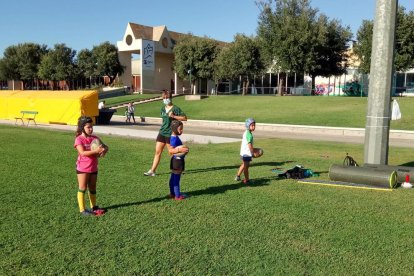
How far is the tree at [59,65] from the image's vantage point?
60.4m

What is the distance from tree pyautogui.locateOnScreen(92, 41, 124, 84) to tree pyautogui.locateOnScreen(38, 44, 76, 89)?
5833mm

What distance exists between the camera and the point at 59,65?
6028cm

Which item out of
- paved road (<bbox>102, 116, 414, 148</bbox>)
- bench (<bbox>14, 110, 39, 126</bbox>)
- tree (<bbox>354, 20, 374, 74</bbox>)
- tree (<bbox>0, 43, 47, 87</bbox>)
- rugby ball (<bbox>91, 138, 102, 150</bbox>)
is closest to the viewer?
rugby ball (<bbox>91, 138, 102, 150</bbox>)

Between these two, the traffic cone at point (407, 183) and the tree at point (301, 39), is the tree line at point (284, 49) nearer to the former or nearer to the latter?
the tree at point (301, 39)

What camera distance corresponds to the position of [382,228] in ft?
16.2

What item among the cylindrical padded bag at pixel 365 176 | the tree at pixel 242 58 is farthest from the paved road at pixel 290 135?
the tree at pixel 242 58

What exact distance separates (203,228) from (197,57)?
148 ft

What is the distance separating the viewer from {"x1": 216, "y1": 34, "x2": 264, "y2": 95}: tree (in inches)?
1729

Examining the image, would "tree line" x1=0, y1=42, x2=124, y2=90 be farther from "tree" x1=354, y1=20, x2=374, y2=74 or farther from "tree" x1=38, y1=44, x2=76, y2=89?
"tree" x1=354, y1=20, x2=374, y2=74

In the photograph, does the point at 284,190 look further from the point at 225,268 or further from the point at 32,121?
the point at 32,121

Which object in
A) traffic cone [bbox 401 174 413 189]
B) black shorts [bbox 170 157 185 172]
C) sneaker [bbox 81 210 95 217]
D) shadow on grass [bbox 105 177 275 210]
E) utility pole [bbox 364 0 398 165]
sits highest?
utility pole [bbox 364 0 398 165]

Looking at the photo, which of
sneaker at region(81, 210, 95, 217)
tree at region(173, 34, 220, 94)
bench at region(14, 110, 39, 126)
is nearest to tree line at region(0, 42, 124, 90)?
tree at region(173, 34, 220, 94)

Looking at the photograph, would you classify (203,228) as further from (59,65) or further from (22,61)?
(22,61)

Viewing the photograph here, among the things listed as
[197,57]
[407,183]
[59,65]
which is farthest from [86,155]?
[59,65]
